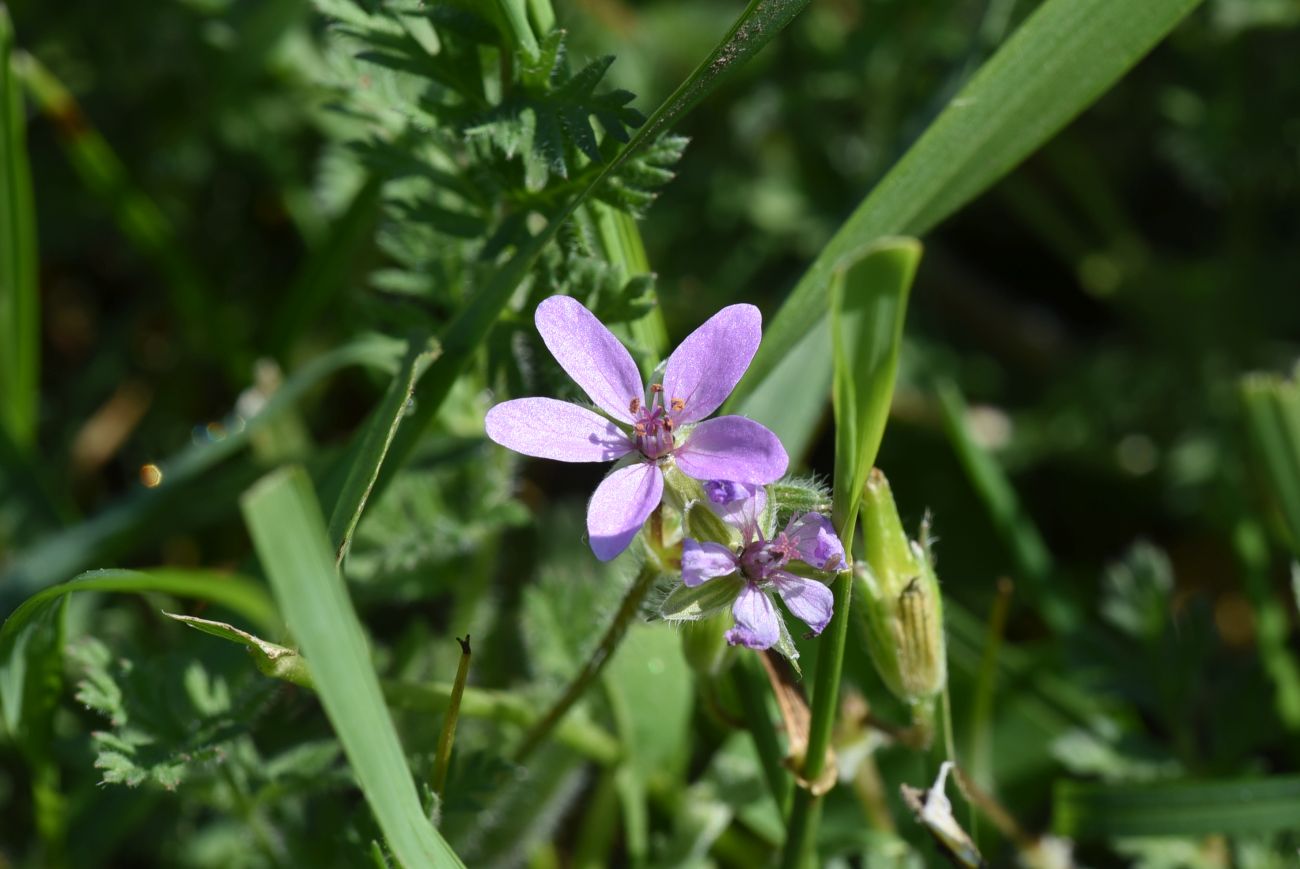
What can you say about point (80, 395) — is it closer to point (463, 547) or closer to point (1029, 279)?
point (463, 547)

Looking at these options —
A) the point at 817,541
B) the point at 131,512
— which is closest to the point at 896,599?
the point at 817,541

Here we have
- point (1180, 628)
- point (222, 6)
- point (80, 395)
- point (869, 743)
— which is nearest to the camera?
point (869, 743)

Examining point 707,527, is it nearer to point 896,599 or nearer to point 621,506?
point 621,506

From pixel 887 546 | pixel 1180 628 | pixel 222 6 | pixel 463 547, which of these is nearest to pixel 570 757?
pixel 463 547

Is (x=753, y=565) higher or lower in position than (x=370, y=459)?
higher

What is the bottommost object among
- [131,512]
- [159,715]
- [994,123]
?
[131,512]

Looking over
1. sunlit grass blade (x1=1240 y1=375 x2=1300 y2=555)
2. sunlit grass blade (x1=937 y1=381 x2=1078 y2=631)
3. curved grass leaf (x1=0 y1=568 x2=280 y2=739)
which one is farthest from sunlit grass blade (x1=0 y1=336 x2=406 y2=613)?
sunlit grass blade (x1=1240 y1=375 x2=1300 y2=555)

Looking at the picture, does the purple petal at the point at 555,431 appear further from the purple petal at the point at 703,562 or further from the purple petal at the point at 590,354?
the purple petal at the point at 703,562
